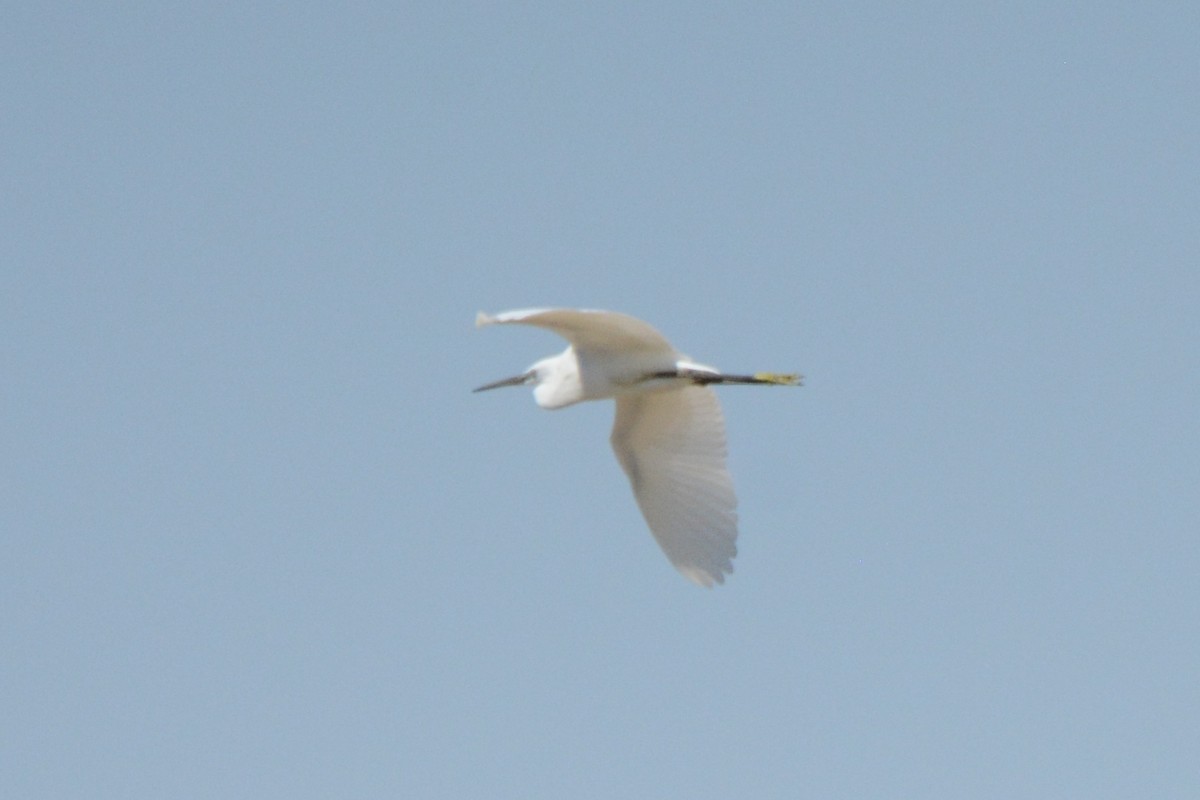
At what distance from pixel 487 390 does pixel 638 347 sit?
232 cm

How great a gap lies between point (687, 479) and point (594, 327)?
2.88 m

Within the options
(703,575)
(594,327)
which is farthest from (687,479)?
(594,327)

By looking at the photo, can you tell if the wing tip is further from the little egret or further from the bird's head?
the bird's head

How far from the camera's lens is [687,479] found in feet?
55.6

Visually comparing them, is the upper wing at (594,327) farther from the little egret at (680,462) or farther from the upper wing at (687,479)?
the upper wing at (687,479)

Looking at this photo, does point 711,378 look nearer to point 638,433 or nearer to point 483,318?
point 638,433

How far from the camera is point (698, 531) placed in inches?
663

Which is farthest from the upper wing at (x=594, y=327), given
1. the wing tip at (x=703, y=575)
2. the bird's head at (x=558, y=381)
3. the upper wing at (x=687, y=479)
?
the wing tip at (x=703, y=575)

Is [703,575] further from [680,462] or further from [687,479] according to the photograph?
[680,462]

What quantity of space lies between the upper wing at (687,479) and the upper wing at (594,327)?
62.8 inches

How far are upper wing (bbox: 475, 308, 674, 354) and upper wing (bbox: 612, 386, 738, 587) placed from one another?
1595 millimetres

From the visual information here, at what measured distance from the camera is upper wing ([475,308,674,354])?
12.6 m

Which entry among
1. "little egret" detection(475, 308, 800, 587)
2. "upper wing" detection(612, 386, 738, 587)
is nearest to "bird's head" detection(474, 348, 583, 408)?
"little egret" detection(475, 308, 800, 587)

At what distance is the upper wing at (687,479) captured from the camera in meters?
16.8
